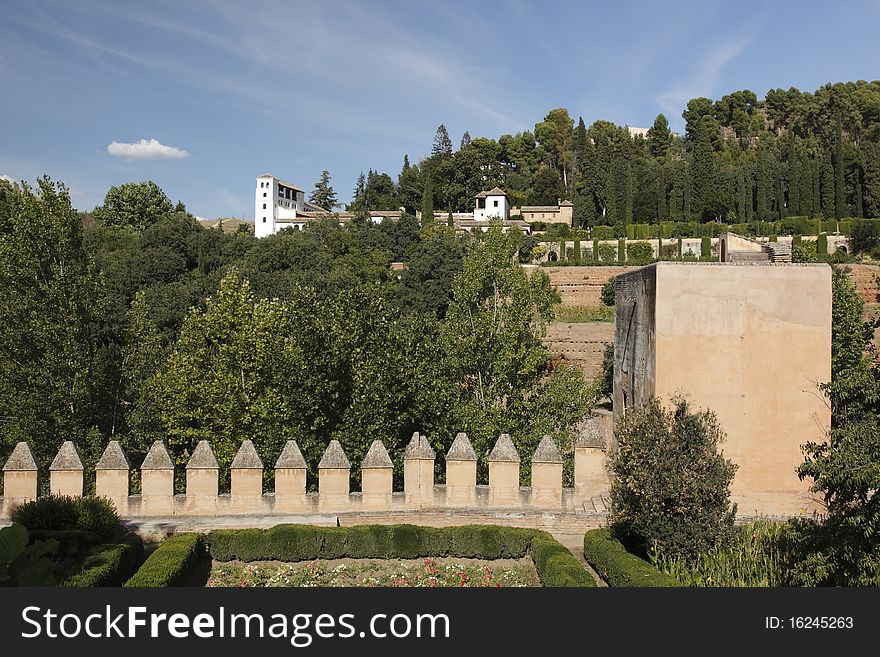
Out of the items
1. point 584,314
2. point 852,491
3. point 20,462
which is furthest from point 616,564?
point 584,314

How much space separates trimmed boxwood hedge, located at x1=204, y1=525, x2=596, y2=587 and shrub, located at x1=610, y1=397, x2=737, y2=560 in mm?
1738

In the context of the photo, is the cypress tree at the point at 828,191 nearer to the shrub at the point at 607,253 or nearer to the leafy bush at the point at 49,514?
the shrub at the point at 607,253

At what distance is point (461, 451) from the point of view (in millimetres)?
11219

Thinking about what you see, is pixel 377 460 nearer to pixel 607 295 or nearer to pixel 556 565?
pixel 556 565

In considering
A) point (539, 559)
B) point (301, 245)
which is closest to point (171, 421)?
point (539, 559)

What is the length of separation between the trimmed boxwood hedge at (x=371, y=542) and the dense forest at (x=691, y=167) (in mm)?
56780

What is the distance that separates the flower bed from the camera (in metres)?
9.38

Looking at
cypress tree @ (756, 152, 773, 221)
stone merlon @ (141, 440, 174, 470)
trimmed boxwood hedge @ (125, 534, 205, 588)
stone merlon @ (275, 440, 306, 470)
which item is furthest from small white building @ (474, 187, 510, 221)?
trimmed boxwood hedge @ (125, 534, 205, 588)

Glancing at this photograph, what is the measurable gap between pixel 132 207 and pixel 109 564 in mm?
68308

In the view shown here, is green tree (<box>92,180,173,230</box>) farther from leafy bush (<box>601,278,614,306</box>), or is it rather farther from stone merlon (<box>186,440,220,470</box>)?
stone merlon (<box>186,440,220,470</box>)

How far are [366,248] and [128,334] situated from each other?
3824cm

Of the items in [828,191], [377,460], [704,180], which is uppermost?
[704,180]

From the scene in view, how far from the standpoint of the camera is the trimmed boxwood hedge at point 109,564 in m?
8.02

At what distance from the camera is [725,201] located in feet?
219
